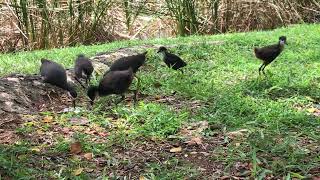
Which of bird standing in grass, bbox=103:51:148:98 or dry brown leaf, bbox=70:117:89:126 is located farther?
bird standing in grass, bbox=103:51:148:98

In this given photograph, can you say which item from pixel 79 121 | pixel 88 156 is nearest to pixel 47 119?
pixel 79 121

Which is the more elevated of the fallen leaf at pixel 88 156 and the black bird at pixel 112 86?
the black bird at pixel 112 86

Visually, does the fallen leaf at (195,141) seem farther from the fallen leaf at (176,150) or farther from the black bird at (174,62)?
the black bird at (174,62)

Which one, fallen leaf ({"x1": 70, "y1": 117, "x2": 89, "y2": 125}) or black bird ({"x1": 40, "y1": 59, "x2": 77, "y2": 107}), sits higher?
black bird ({"x1": 40, "y1": 59, "x2": 77, "y2": 107})

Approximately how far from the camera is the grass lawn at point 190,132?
167 inches

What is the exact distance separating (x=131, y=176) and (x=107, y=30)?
33.2 ft

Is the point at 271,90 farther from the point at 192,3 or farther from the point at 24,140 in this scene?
the point at 192,3

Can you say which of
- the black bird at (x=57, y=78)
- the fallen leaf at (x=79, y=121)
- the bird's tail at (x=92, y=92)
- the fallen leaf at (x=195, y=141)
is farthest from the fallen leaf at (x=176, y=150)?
the black bird at (x=57, y=78)

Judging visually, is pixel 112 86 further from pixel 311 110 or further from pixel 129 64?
pixel 311 110

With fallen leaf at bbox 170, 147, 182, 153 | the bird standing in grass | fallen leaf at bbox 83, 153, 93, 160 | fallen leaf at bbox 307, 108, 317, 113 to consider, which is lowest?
fallen leaf at bbox 83, 153, 93, 160

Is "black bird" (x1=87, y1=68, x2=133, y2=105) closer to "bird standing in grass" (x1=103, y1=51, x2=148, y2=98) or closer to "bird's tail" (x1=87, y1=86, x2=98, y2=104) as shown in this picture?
"bird's tail" (x1=87, y1=86, x2=98, y2=104)

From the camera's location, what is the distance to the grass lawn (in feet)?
13.9

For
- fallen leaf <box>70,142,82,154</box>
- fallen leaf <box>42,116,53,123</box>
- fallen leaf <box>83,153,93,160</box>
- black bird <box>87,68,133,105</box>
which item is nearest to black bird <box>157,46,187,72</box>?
black bird <box>87,68,133,105</box>

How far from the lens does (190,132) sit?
16.5 ft
